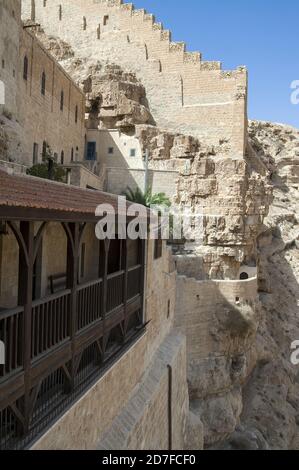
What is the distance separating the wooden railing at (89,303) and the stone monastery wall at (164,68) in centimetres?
2308

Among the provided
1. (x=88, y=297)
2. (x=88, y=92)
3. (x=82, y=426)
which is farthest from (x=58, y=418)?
(x=88, y=92)

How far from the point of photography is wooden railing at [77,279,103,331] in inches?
319

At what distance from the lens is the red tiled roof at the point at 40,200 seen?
5.27m

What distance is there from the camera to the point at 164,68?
33906mm

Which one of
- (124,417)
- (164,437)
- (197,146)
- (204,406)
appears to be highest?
(197,146)

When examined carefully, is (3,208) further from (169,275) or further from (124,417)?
(169,275)

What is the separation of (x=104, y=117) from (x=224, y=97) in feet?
28.3

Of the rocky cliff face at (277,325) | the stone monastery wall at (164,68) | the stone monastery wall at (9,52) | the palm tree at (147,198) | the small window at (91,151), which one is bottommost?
the rocky cliff face at (277,325)

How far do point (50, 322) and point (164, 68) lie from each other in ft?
100

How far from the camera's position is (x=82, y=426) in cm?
772

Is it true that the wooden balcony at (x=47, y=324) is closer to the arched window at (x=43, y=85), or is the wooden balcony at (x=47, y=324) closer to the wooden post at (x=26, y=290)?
the wooden post at (x=26, y=290)

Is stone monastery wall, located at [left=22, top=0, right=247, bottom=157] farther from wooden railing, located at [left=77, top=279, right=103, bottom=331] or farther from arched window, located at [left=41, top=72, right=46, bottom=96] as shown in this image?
wooden railing, located at [left=77, top=279, right=103, bottom=331]

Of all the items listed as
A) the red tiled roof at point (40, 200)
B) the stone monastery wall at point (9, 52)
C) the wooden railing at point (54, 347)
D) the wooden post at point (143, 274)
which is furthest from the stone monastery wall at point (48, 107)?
the red tiled roof at point (40, 200)

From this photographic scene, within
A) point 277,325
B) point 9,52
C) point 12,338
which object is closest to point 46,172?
point 9,52
